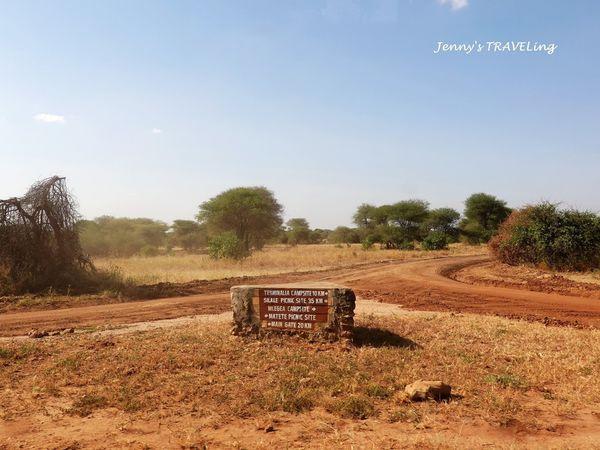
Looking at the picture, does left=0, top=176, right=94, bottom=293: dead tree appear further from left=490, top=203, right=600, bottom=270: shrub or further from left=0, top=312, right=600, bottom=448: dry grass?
left=490, top=203, right=600, bottom=270: shrub

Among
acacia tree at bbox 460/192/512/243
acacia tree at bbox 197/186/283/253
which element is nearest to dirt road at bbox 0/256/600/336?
acacia tree at bbox 197/186/283/253

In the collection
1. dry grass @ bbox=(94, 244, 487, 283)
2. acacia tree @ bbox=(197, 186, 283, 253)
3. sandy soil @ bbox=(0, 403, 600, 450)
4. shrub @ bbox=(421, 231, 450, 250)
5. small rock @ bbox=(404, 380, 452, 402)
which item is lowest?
sandy soil @ bbox=(0, 403, 600, 450)

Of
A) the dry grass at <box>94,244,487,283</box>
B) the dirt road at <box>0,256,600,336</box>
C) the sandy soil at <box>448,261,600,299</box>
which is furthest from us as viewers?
the dry grass at <box>94,244,487,283</box>

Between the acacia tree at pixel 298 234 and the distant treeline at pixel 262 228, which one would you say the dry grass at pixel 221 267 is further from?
the acacia tree at pixel 298 234

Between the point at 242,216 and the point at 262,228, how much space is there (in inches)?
89.7

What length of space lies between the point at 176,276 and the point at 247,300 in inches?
507

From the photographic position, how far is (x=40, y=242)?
54.6 ft

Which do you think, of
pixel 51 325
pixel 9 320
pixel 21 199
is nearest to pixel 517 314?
pixel 51 325

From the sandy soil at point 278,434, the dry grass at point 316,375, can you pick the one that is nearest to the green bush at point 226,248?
the dry grass at point 316,375

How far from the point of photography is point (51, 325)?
10.9 meters

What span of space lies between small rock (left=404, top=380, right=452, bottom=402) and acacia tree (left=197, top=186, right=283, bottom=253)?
117ft

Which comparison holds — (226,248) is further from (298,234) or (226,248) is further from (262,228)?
(298,234)

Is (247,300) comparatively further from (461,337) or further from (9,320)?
(9,320)

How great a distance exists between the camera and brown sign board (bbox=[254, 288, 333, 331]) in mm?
7996
